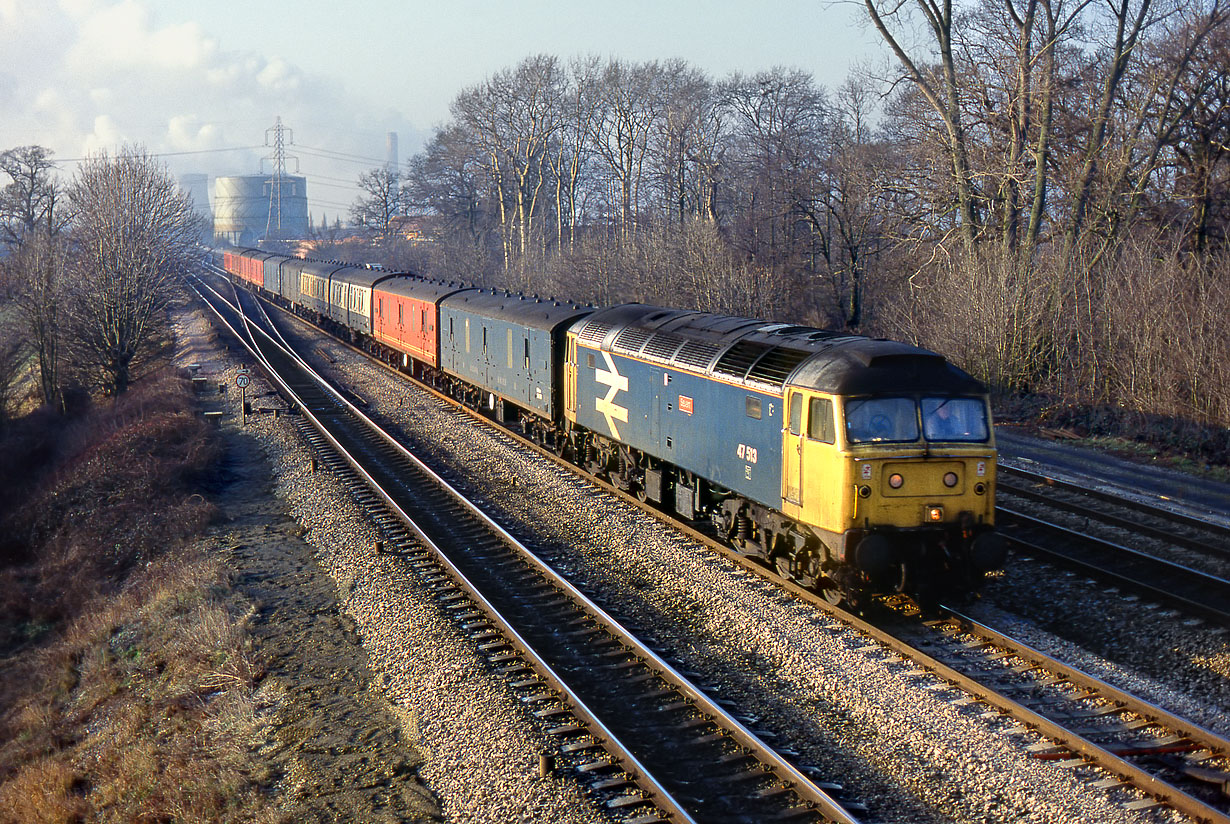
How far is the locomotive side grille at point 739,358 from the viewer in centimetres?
1268

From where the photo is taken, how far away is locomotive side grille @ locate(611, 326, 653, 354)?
51.9 ft

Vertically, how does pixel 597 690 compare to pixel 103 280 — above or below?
below

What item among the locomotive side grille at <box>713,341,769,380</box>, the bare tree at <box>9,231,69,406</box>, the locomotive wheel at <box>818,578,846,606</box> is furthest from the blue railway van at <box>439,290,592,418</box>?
the bare tree at <box>9,231,69,406</box>

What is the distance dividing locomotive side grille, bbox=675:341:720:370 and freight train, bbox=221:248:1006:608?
26mm

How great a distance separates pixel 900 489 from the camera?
10.7m

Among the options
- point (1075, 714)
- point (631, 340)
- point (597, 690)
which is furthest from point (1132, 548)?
point (597, 690)

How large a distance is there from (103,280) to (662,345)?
2526 centimetres

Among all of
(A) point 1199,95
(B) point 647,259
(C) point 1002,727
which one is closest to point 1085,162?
(A) point 1199,95

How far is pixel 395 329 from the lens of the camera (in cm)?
3344

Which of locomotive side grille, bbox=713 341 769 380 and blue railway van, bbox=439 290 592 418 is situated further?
blue railway van, bbox=439 290 592 418

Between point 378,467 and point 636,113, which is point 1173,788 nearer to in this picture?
point 378,467

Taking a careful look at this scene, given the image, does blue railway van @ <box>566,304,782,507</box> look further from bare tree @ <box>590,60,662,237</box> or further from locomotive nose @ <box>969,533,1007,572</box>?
bare tree @ <box>590,60,662,237</box>

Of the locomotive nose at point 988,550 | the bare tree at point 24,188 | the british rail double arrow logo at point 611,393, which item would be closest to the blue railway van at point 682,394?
the british rail double arrow logo at point 611,393

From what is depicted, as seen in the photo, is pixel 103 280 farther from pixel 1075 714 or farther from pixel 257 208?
pixel 257 208
